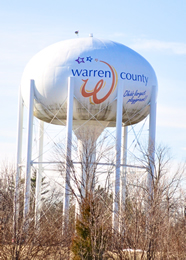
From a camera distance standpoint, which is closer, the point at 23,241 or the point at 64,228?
the point at 23,241

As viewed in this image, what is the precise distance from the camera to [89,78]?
85.9 feet

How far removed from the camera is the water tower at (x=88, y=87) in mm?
26188

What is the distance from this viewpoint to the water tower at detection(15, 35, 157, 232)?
85.9 ft

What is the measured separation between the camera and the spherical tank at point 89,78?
2623 cm

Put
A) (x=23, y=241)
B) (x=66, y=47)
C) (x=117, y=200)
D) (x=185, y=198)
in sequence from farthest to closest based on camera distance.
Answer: (x=185, y=198) → (x=66, y=47) → (x=117, y=200) → (x=23, y=241)

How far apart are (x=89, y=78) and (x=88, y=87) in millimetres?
419

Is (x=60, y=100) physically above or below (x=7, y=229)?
above

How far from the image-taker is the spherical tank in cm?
2623

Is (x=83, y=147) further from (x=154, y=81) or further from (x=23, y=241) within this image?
(x=23, y=241)

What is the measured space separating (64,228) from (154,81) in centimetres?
845

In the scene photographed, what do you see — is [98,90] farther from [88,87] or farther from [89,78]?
[89,78]

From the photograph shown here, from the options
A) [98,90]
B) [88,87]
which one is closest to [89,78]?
[88,87]

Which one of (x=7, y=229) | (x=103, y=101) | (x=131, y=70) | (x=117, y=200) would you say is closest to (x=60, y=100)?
(x=103, y=101)

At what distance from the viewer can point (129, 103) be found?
88.9ft
